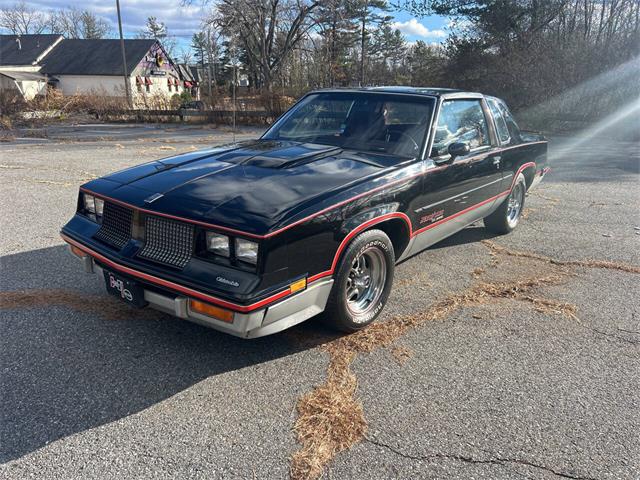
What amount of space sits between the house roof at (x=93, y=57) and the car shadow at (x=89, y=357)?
54.0m

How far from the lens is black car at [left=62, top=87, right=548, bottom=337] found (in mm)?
2639

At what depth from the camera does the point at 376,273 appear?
3557 mm

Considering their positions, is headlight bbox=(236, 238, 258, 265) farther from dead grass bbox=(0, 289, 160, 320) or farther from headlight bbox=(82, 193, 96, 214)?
headlight bbox=(82, 193, 96, 214)

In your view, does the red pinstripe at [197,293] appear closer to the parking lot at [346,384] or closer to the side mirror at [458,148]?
the parking lot at [346,384]

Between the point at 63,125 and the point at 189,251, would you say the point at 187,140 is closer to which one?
the point at 63,125

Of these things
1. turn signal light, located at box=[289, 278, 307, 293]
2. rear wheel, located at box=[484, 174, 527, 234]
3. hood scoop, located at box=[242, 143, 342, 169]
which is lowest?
rear wheel, located at box=[484, 174, 527, 234]

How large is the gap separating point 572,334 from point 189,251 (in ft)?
9.46

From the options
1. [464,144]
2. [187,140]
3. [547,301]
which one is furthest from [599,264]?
[187,140]

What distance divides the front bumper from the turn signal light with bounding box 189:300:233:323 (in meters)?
0.02

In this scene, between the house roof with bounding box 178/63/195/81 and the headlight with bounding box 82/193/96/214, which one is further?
the house roof with bounding box 178/63/195/81

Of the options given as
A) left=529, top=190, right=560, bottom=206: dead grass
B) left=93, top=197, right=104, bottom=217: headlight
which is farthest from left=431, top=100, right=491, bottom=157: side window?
left=529, top=190, right=560, bottom=206: dead grass

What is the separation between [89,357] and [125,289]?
55 cm

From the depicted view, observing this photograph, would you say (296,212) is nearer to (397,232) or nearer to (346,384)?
(346,384)

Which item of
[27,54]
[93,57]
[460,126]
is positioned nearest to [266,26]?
[93,57]
